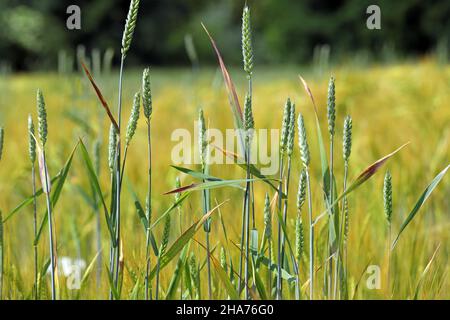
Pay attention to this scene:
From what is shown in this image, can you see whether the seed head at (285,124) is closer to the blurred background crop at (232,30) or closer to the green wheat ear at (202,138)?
the green wheat ear at (202,138)

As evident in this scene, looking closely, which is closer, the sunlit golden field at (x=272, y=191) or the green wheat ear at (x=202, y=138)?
the green wheat ear at (x=202, y=138)

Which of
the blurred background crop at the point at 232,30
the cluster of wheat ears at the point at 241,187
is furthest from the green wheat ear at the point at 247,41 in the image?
the blurred background crop at the point at 232,30

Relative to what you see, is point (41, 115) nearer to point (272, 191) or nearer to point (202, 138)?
point (202, 138)

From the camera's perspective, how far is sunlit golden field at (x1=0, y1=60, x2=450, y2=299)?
0.67 meters

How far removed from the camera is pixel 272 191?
3.15ft

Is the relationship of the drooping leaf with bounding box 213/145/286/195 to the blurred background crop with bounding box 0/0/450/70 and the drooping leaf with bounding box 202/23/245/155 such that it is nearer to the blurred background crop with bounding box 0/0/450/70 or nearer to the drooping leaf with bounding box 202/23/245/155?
the drooping leaf with bounding box 202/23/245/155

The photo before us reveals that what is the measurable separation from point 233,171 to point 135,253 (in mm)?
789

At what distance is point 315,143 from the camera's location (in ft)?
5.65

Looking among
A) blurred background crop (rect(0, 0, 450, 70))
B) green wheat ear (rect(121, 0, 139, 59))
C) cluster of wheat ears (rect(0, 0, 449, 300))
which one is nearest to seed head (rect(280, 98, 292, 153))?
cluster of wheat ears (rect(0, 0, 449, 300))

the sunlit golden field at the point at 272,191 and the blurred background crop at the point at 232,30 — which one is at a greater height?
the blurred background crop at the point at 232,30

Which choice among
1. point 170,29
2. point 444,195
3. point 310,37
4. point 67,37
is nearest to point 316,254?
point 444,195

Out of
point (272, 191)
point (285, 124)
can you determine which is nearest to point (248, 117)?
point (285, 124)

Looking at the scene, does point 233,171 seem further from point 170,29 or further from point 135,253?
point 170,29

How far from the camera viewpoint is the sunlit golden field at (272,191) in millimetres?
667
